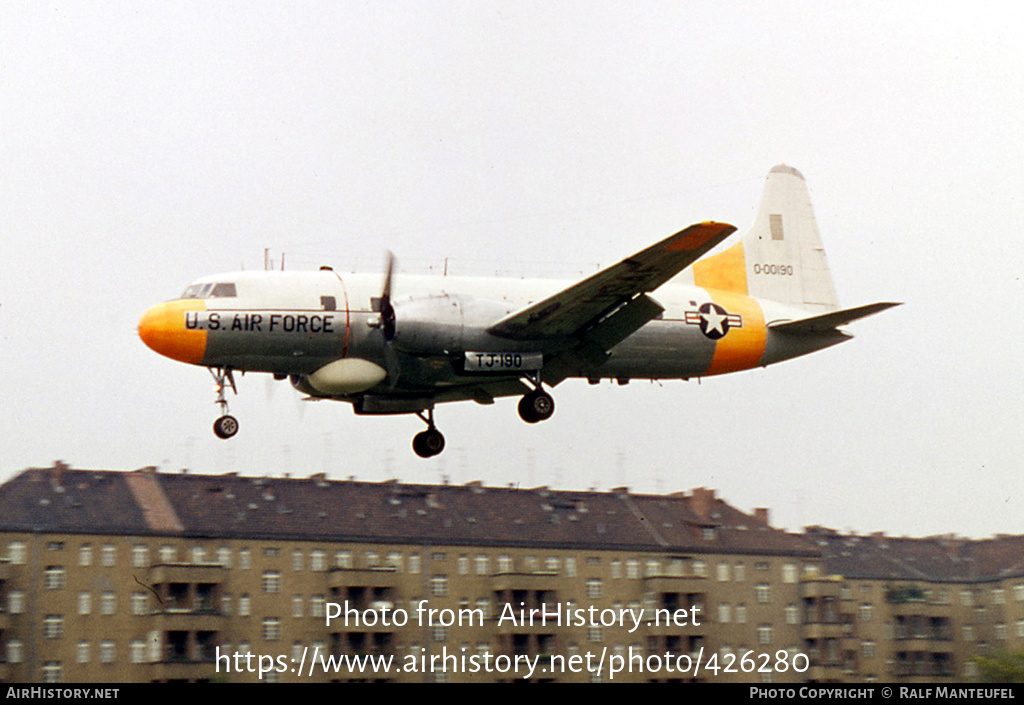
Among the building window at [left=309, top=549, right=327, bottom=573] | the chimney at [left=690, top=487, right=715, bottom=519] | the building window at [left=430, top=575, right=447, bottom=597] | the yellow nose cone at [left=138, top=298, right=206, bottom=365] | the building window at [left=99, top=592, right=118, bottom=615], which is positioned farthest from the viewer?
the chimney at [left=690, top=487, right=715, bottom=519]

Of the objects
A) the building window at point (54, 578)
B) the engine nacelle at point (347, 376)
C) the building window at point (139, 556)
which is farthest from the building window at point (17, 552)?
the engine nacelle at point (347, 376)

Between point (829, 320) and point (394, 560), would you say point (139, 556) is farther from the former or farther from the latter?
point (829, 320)

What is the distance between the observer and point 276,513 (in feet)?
189

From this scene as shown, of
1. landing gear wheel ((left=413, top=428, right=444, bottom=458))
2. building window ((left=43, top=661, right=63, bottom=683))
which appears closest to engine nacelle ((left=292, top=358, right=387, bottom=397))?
landing gear wheel ((left=413, top=428, right=444, bottom=458))

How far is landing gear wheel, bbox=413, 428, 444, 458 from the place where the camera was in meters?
28.6

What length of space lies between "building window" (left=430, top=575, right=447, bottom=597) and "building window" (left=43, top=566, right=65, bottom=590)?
14.8 m

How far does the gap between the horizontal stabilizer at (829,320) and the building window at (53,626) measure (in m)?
32.7

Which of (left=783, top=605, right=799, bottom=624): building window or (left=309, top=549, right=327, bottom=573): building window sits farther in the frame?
(left=783, top=605, right=799, bottom=624): building window

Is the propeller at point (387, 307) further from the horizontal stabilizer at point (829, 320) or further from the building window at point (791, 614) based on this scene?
the building window at point (791, 614)

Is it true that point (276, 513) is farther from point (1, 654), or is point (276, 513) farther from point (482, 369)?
point (482, 369)

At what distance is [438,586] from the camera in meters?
56.2

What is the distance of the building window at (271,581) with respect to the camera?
53.6 m

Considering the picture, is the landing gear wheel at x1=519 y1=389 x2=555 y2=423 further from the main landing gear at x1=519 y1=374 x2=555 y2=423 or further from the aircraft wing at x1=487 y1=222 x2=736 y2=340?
the aircraft wing at x1=487 y1=222 x2=736 y2=340

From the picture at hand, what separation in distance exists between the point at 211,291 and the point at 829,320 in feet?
42.2
